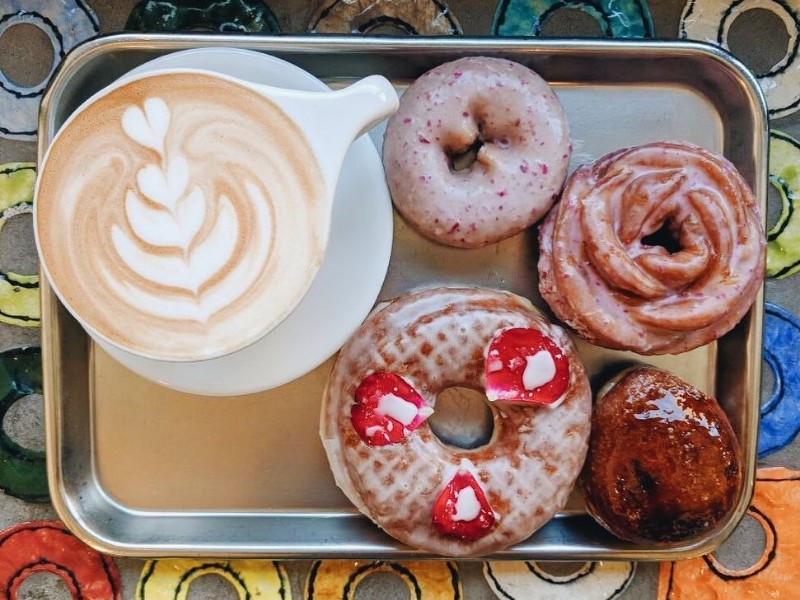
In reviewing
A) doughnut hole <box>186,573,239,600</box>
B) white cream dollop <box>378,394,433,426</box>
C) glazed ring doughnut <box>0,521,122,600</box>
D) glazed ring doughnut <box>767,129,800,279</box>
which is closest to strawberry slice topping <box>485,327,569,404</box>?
white cream dollop <box>378,394,433,426</box>

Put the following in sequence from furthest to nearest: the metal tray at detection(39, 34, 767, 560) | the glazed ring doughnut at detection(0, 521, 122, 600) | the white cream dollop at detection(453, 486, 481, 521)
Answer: the glazed ring doughnut at detection(0, 521, 122, 600) → the metal tray at detection(39, 34, 767, 560) → the white cream dollop at detection(453, 486, 481, 521)

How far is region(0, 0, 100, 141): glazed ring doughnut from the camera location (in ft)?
4.70

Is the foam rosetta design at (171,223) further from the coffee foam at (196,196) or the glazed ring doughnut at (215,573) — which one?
the glazed ring doughnut at (215,573)

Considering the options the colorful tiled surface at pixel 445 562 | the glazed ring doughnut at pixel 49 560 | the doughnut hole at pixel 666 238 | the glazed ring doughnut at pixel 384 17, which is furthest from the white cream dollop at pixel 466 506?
the glazed ring doughnut at pixel 384 17

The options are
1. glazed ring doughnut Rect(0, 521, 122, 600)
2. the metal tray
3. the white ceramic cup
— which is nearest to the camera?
the white ceramic cup

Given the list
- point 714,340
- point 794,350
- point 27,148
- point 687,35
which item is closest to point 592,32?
point 687,35

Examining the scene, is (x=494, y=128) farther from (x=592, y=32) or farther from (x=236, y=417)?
(x=236, y=417)

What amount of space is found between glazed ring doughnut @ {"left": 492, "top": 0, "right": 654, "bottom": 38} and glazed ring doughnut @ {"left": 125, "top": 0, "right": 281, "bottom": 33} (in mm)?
431

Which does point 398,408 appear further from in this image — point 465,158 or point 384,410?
point 465,158

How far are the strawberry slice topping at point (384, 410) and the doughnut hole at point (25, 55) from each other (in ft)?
2.80

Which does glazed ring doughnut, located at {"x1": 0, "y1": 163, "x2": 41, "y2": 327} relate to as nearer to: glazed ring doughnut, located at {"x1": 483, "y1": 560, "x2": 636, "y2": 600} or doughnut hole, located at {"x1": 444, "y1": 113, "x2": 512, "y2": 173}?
doughnut hole, located at {"x1": 444, "y1": 113, "x2": 512, "y2": 173}

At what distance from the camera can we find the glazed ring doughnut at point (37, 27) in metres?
1.43

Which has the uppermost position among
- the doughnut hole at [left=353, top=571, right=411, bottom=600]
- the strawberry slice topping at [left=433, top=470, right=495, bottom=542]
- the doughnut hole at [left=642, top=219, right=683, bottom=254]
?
the doughnut hole at [left=642, top=219, right=683, bottom=254]

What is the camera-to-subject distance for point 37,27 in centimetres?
144
